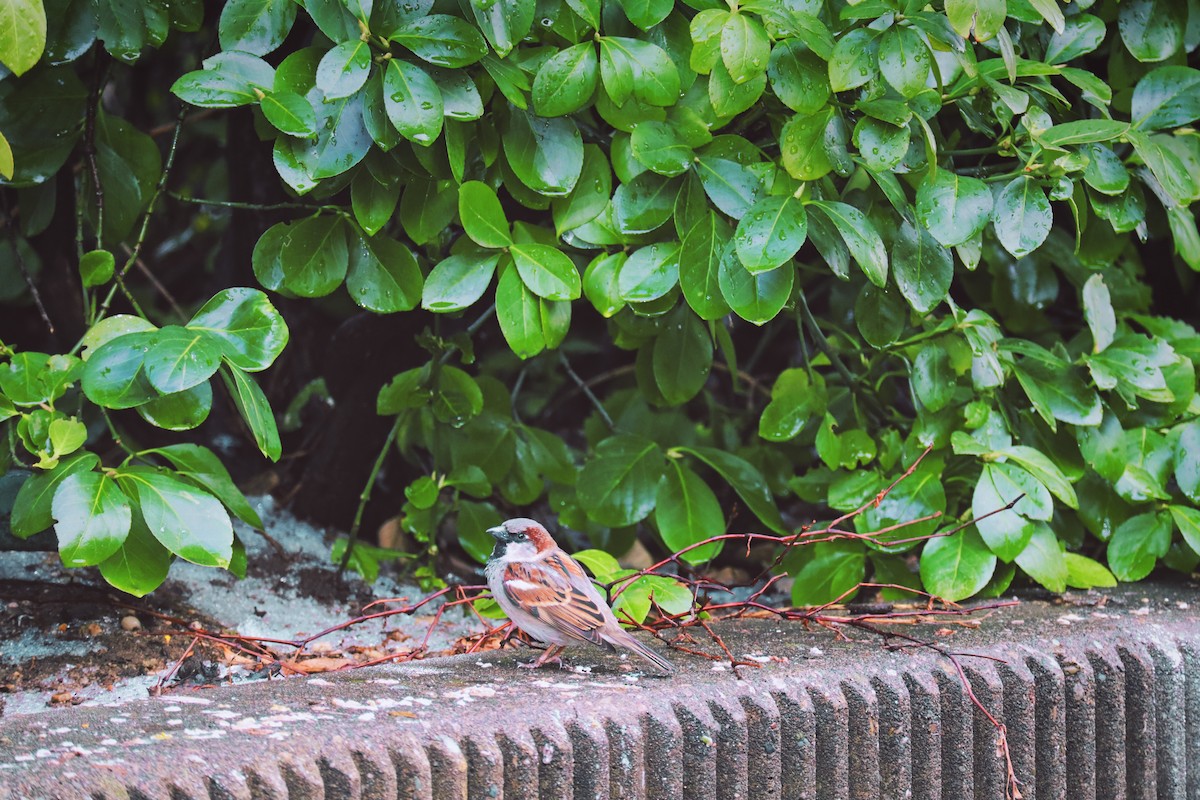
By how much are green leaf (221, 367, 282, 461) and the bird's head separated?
49cm

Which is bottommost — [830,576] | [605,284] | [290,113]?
[830,576]

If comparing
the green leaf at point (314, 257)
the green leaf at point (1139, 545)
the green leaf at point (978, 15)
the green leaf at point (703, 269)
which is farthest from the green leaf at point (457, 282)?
the green leaf at point (1139, 545)

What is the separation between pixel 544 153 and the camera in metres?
2.22

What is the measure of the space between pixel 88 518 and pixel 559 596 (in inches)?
31.7

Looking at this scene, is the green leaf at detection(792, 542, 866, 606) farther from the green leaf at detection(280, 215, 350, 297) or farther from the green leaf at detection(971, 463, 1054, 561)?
the green leaf at detection(280, 215, 350, 297)

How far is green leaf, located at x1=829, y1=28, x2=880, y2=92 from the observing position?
2.03 meters

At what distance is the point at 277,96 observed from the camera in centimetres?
202

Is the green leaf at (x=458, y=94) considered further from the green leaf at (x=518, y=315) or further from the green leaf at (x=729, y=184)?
the green leaf at (x=729, y=184)

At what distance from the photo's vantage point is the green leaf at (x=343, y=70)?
6.40 feet

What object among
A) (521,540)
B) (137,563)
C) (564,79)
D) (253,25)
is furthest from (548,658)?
(253,25)

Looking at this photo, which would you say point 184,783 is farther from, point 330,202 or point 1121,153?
point 1121,153

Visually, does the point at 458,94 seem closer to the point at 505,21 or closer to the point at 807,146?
the point at 505,21

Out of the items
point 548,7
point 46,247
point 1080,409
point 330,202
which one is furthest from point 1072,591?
point 46,247

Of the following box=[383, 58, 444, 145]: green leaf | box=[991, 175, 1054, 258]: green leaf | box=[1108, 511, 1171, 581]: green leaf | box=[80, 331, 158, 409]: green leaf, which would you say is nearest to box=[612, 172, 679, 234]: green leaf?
box=[383, 58, 444, 145]: green leaf
